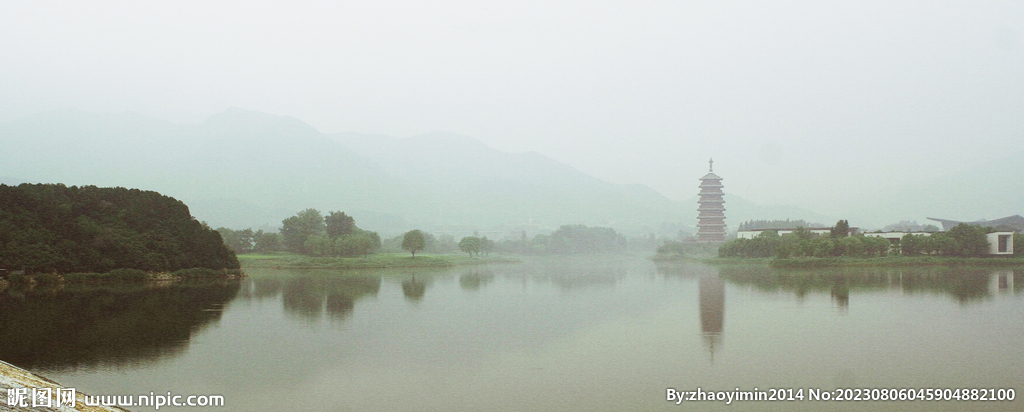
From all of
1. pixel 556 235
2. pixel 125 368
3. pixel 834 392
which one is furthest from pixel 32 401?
pixel 556 235

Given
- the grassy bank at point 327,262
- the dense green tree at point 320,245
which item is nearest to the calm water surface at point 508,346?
the grassy bank at point 327,262

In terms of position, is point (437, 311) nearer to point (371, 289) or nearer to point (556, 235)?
point (371, 289)

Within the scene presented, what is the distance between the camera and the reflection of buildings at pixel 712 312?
65.4 ft

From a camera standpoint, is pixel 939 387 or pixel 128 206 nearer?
pixel 939 387

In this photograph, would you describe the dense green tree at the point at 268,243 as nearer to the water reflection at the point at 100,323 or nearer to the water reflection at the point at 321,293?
the water reflection at the point at 321,293

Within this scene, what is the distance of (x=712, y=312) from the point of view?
27125 mm

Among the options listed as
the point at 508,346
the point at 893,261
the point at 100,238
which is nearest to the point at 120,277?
the point at 100,238

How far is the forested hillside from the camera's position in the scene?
35.2m

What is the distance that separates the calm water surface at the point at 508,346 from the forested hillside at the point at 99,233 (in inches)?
234

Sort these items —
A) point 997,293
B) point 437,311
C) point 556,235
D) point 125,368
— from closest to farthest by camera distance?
point 125,368, point 437,311, point 997,293, point 556,235

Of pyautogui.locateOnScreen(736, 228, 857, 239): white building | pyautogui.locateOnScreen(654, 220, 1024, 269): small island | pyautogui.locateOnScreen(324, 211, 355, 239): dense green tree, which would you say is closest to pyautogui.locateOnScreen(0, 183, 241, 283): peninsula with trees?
pyautogui.locateOnScreen(324, 211, 355, 239): dense green tree

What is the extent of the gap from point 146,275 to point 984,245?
7361cm

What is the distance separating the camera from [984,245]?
59.6 m

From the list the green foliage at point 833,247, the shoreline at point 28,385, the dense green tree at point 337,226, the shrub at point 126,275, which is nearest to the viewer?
the shoreline at point 28,385
